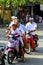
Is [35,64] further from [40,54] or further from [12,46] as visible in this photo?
[40,54]

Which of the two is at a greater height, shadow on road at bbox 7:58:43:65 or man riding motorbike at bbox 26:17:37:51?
man riding motorbike at bbox 26:17:37:51

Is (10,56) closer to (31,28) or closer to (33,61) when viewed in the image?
(33,61)

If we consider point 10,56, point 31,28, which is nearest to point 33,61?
point 10,56

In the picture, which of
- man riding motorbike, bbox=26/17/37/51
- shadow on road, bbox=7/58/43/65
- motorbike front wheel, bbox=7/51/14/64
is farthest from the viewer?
man riding motorbike, bbox=26/17/37/51

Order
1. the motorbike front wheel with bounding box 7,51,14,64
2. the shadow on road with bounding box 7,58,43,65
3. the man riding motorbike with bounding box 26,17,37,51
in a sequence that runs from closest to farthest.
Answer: the motorbike front wheel with bounding box 7,51,14,64, the shadow on road with bounding box 7,58,43,65, the man riding motorbike with bounding box 26,17,37,51

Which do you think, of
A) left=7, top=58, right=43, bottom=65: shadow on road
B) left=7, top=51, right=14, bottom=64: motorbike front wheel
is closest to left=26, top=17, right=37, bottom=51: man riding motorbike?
left=7, top=58, right=43, bottom=65: shadow on road

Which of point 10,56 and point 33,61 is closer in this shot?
point 10,56

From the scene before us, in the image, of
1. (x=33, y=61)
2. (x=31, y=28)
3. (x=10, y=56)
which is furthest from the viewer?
(x=31, y=28)

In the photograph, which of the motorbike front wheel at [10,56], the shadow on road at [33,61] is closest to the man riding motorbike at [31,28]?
the shadow on road at [33,61]

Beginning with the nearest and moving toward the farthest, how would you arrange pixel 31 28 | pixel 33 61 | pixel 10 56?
1. pixel 10 56
2. pixel 33 61
3. pixel 31 28

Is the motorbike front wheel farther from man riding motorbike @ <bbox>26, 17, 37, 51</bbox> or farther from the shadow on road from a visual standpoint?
man riding motorbike @ <bbox>26, 17, 37, 51</bbox>

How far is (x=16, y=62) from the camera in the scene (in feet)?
38.9

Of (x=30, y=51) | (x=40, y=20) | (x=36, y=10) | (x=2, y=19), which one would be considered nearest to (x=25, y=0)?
(x=2, y=19)

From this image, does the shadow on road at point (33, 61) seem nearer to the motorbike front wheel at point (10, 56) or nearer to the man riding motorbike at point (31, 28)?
the motorbike front wheel at point (10, 56)
